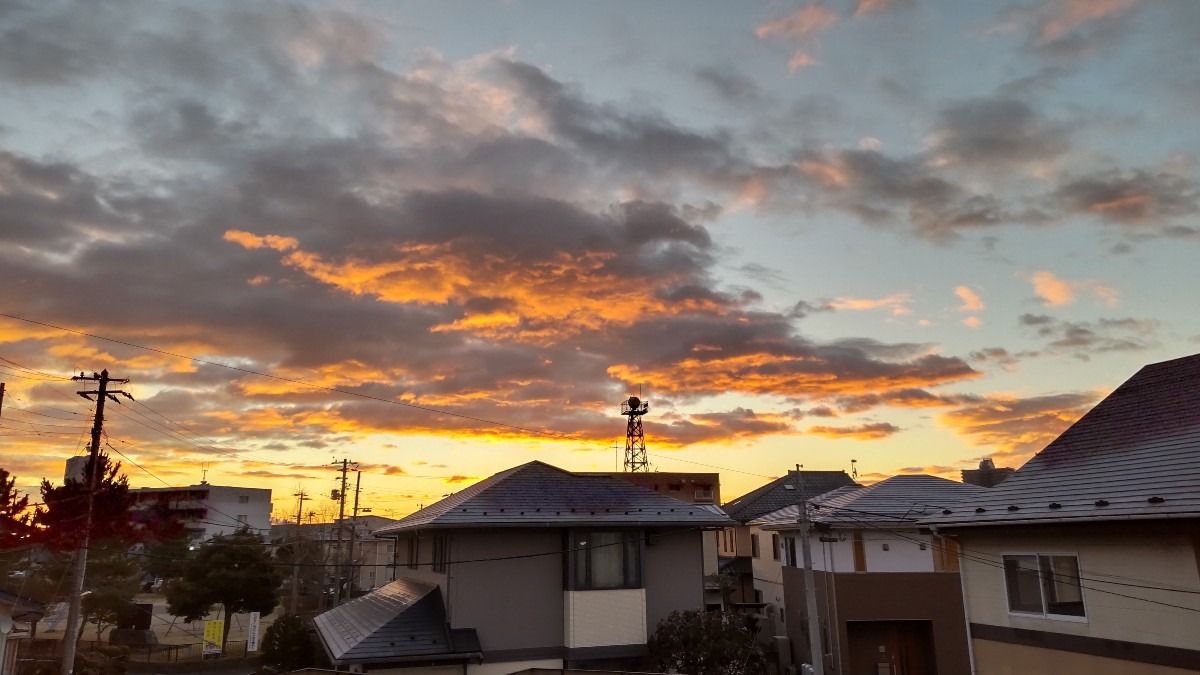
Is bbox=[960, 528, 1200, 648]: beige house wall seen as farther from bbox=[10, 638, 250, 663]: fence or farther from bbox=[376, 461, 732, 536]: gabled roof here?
bbox=[10, 638, 250, 663]: fence

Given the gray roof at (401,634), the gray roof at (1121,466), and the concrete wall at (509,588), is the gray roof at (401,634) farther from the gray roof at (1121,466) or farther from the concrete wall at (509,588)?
the gray roof at (1121,466)

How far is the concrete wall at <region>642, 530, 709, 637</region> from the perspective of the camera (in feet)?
77.7

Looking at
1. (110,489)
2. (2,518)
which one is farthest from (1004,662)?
(2,518)

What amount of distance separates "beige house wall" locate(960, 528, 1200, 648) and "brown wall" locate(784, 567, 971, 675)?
1189 cm

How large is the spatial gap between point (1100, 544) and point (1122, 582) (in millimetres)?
726

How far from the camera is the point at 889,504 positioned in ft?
93.5

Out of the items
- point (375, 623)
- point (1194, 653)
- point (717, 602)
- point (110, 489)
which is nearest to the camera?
point (1194, 653)

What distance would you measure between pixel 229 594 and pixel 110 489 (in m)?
21.1

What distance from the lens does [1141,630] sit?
40.8ft

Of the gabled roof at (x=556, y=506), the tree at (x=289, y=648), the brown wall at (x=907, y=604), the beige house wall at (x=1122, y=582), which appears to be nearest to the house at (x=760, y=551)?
the brown wall at (x=907, y=604)

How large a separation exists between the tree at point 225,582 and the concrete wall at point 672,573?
26.4m

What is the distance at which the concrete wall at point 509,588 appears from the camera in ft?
71.0

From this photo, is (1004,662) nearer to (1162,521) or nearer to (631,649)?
(1162,521)

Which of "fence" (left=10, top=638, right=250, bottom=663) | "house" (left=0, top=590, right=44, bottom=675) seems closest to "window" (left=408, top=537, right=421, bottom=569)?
"house" (left=0, top=590, right=44, bottom=675)
